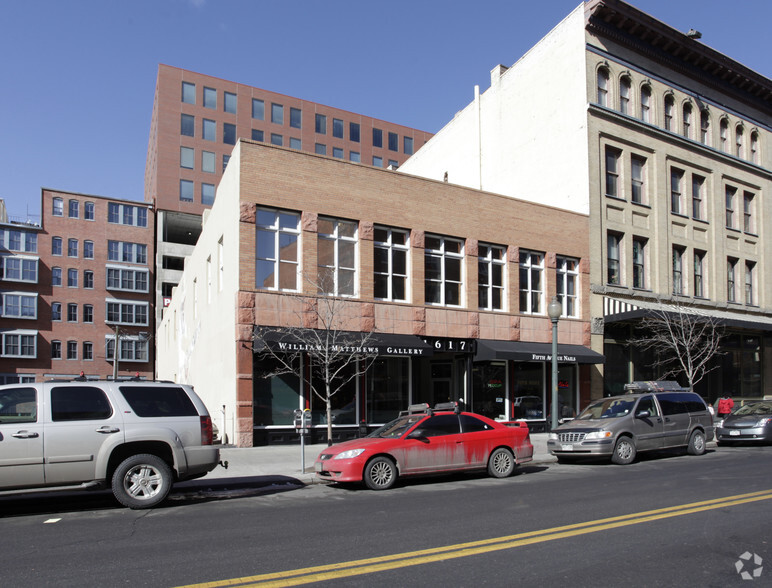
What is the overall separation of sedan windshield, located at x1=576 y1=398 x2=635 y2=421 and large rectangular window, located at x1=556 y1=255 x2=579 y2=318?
912cm

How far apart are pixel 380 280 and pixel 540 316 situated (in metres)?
7.02

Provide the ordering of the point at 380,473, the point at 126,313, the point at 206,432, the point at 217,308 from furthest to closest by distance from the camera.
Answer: the point at 126,313, the point at 217,308, the point at 380,473, the point at 206,432

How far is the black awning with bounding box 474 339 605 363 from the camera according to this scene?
22469mm

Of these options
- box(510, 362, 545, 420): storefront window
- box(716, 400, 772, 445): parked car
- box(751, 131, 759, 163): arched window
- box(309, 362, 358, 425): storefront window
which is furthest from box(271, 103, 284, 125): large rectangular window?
box(716, 400, 772, 445): parked car

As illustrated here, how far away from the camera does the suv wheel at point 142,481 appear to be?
9.66 metres

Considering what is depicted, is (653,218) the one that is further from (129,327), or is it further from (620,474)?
(129,327)

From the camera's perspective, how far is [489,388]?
23.7 metres

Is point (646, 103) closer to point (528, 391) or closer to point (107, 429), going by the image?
point (528, 391)

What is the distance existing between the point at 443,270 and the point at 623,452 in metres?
9.44

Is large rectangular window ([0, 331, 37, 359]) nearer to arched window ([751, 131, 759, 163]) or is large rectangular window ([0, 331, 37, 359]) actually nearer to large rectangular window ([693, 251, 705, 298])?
large rectangular window ([693, 251, 705, 298])

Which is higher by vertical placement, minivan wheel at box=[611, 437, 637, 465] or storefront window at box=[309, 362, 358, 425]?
storefront window at box=[309, 362, 358, 425]

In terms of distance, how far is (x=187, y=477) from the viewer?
1021 cm

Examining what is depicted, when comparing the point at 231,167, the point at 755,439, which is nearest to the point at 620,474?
the point at 755,439

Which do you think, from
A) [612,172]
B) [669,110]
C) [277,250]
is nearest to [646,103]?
[669,110]
